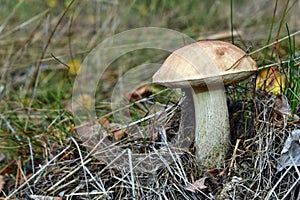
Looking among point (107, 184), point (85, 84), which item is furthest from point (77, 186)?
point (85, 84)

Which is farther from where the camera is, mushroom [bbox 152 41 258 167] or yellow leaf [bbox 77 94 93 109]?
yellow leaf [bbox 77 94 93 109]

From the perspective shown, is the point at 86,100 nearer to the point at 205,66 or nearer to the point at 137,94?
the point at 137,94

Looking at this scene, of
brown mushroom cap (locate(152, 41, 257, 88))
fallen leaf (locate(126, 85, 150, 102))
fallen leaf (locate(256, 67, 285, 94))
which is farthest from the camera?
fallen leaf (locate(126, 85, 150, 102))

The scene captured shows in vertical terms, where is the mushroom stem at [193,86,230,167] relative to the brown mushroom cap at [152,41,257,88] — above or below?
below

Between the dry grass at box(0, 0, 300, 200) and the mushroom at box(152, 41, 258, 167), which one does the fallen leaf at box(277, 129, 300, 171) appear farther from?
the mushroom at box(152, 41, 258, 167)

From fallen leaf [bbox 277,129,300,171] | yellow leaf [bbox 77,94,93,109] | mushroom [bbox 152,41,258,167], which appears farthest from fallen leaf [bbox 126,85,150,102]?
fallen leaf [bbox 277,129,300,171]

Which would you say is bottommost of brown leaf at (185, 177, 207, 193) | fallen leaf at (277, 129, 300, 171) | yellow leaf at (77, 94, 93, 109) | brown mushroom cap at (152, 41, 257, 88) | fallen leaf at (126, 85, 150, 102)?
brown leaf at (185, 177, 207, 193)

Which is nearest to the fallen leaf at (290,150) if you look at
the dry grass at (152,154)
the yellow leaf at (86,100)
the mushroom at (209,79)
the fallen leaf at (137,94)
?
the dry grass at (152,154)

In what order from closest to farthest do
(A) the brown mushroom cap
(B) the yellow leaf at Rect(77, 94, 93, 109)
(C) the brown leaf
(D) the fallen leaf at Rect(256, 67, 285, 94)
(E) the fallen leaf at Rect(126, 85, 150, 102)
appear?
(A) the brown mushroom cap → (C) the brown leaf → (D) the fallen leaf at Rect(256, 67, 285, 94) → (E) the fallen leaf at Rect(126, 85, 150, 102) → (B) the yellow leaf at Rect(77, 94, 93, 109)
